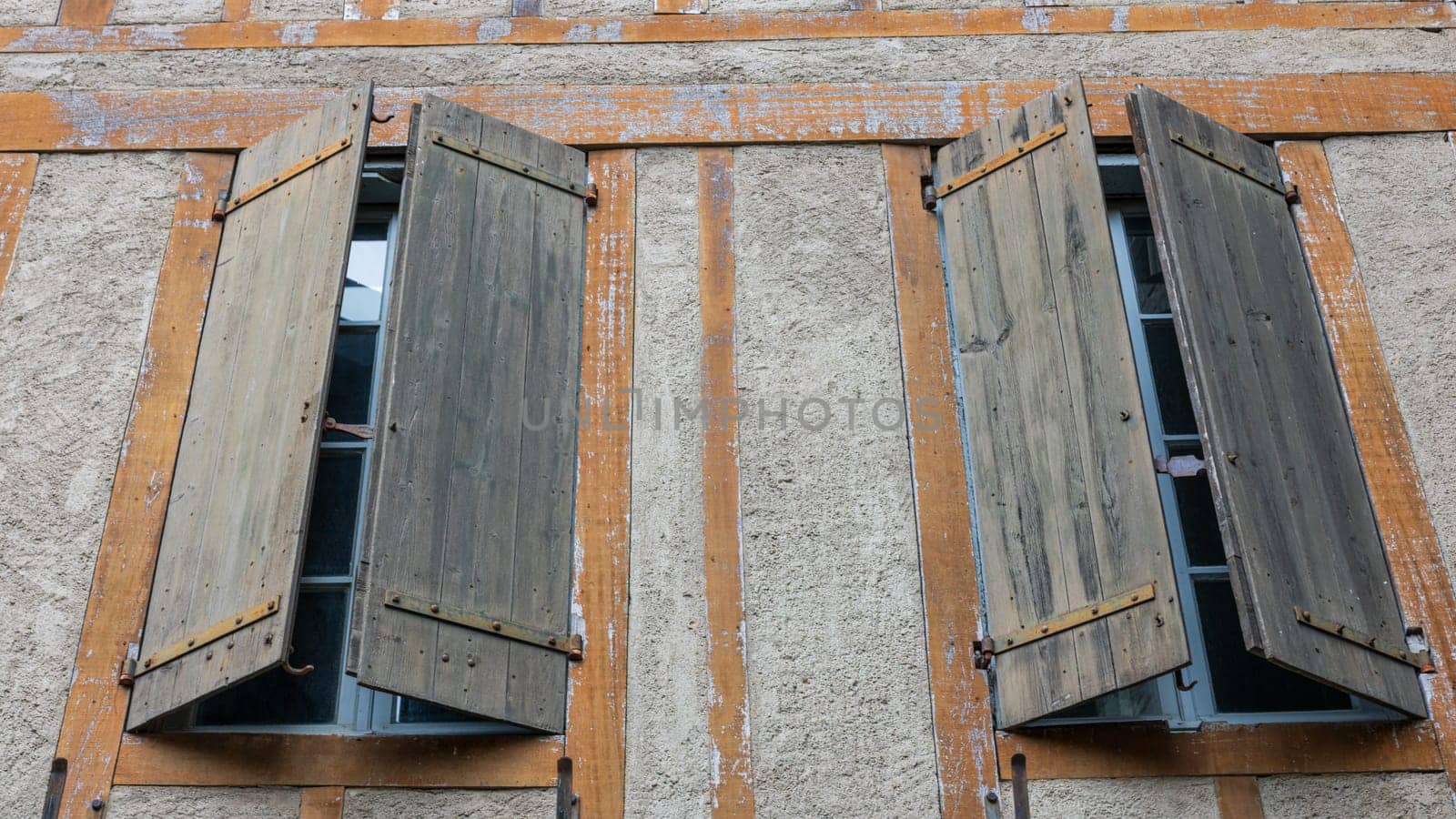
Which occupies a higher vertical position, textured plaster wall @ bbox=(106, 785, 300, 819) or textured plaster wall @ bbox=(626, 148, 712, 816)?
textured plaster wall @ bbox=(626, 148, 712, 816)

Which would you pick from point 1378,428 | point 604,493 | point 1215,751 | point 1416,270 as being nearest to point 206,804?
point 604,493

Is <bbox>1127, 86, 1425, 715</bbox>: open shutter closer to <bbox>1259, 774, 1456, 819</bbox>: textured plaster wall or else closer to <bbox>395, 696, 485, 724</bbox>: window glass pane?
<bbox>1259, 774, 1456, 819</bbox>: textured plaster wall

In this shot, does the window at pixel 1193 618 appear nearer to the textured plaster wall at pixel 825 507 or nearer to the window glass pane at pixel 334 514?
the textured plaster wall at pixel 825 507

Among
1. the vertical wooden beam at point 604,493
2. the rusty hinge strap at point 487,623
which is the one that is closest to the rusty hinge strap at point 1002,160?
the vertical wooden beam at point 604,493

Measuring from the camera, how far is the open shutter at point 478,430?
390cm

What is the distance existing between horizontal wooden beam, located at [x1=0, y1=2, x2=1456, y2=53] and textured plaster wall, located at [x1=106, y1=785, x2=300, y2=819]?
2525 millimetres

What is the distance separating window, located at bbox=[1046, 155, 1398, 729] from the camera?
13.6 feet

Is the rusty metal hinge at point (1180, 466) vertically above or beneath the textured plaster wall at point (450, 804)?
above

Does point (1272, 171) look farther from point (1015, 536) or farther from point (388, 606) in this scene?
point (388, 606)

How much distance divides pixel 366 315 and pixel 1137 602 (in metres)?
2.45

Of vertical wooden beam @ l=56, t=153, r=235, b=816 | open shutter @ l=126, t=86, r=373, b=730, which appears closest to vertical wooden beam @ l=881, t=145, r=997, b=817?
open shutter @ l=126, t=86, r=373, b=730

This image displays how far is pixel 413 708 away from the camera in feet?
13.7

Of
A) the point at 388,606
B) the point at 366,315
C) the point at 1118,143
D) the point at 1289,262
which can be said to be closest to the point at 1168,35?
the point at 1118,143

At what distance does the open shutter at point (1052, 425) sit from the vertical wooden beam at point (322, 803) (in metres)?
1.70
